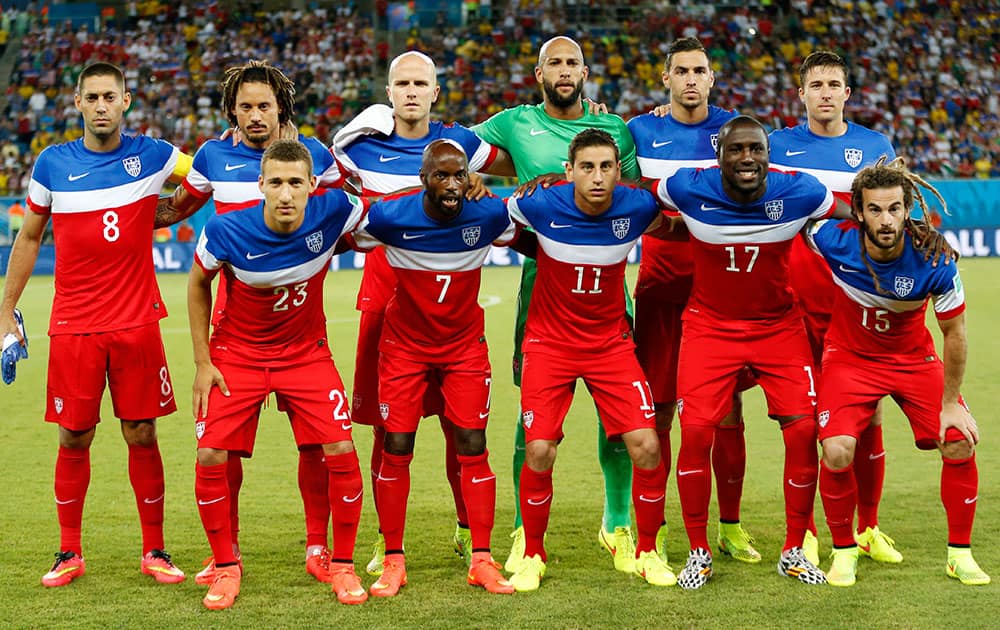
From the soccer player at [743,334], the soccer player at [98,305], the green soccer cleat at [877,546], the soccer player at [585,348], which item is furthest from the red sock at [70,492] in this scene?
the green soccer cleat at [877,546]

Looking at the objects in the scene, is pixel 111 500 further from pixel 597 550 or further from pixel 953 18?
pixel 953 18

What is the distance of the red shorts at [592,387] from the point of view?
5.16m

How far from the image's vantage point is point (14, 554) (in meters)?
5.66

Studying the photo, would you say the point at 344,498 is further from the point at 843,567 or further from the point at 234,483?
the point at 843,567

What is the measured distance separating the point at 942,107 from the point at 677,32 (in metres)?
6.63

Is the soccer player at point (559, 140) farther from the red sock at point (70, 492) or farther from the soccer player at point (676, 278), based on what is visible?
the red sock at point (70, 492)

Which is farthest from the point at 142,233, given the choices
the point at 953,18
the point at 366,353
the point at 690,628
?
the point at 953,18

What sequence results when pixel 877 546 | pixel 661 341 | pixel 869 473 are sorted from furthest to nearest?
pixel 661 341, pixel 869 473, pixel 877 546

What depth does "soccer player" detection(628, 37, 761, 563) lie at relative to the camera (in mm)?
5645

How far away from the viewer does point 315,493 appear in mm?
5430

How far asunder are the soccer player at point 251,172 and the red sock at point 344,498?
276 millimetres

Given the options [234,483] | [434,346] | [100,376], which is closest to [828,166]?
[434,346]

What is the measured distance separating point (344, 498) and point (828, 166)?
2.85m

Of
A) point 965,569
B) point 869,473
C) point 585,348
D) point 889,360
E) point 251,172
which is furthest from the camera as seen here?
point 869,473
